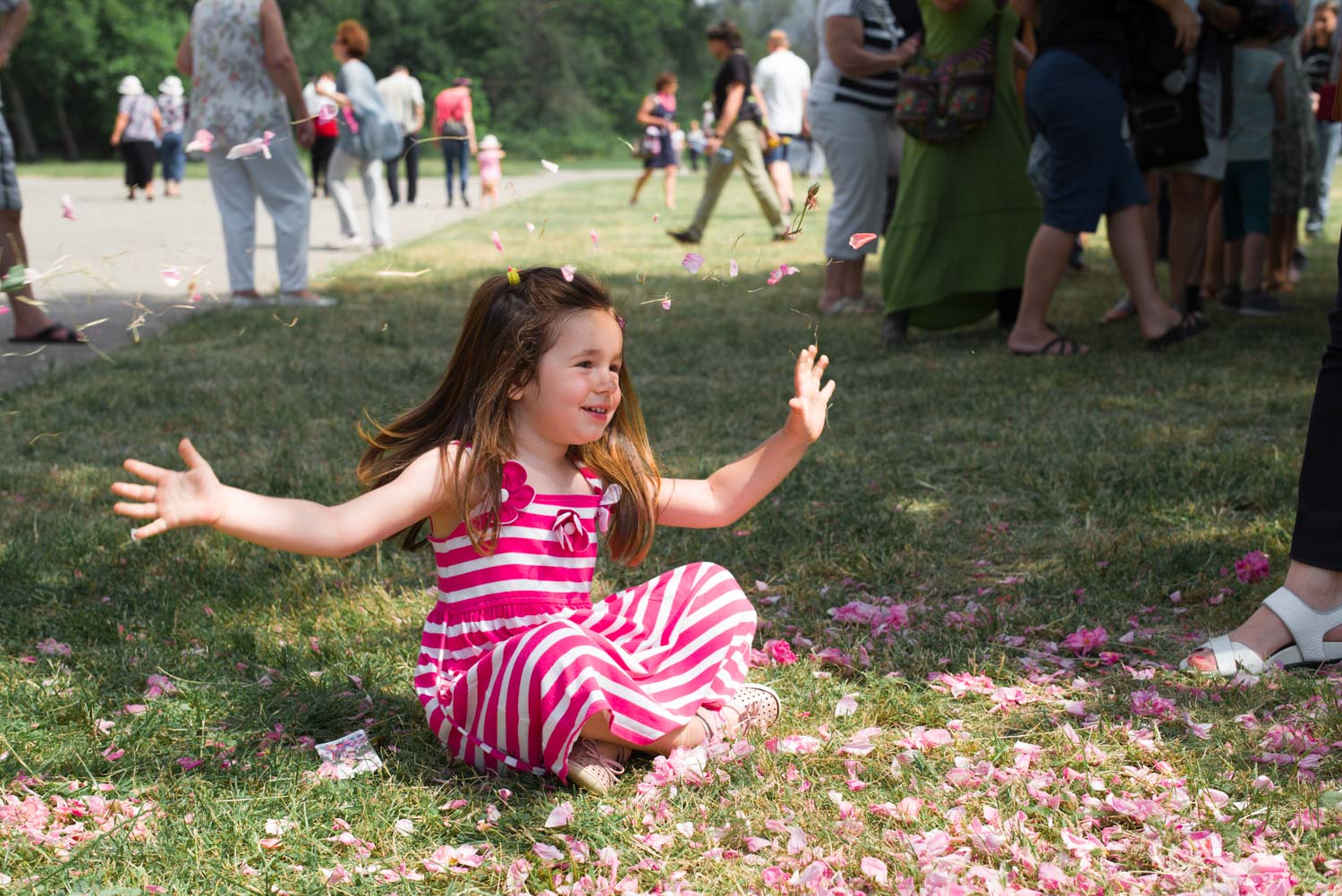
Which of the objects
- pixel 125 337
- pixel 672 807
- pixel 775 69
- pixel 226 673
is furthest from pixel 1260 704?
pixel 775 69

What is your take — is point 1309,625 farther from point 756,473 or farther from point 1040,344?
point 1040,344

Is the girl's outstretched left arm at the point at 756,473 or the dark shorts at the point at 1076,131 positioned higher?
the dark shorts at the point at 1076,131

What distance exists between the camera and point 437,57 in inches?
1531

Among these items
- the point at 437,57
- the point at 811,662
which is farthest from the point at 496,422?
the point at 437,57

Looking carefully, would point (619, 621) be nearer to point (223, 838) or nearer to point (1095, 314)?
point (223, 838)

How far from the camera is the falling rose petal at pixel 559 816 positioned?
2242 mm

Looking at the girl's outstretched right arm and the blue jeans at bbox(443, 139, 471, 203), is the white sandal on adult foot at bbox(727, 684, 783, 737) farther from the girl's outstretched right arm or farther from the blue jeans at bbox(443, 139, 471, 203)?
the blue jeans at bbox(443, 139, 471, 203)

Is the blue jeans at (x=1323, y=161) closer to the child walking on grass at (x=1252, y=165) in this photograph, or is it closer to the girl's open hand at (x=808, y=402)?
the child walking on grass at (x=1252, y=165)

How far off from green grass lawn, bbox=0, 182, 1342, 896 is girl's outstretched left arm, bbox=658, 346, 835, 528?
0.42 m

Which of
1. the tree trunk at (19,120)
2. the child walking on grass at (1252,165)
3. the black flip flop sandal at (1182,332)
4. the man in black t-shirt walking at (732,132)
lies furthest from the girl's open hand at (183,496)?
the tree trunk at (19,120)

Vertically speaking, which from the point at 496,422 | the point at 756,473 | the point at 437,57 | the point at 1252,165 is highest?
the point at 437,57

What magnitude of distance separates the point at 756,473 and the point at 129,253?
2799 mm

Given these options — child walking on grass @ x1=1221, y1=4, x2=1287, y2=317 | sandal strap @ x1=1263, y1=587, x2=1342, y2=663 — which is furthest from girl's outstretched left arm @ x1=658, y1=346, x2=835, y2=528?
child walking on grass @ x1=1221, y1=4, x2=1287, y2=317

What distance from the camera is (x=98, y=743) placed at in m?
2.58
